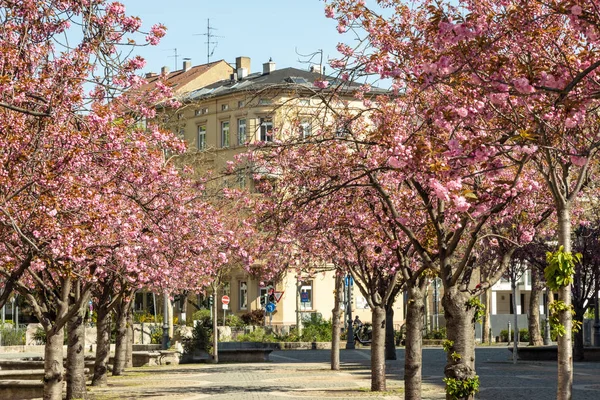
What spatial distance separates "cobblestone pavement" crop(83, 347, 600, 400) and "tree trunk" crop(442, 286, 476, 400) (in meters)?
7.26

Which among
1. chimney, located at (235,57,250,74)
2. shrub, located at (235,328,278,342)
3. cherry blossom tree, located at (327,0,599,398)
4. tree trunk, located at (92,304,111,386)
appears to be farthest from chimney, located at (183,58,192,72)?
cherry blossom tree, located at (327,0,599,398)

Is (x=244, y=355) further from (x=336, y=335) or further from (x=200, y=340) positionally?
(x=336, y=335)

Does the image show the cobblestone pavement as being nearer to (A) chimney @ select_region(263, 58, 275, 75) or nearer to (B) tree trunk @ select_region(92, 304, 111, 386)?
(B) tree trunk @ select_region(92, 304, 111, 386)

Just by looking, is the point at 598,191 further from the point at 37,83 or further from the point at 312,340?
the point at 312,340

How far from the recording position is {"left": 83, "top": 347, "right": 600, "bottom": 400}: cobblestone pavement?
25.4 m

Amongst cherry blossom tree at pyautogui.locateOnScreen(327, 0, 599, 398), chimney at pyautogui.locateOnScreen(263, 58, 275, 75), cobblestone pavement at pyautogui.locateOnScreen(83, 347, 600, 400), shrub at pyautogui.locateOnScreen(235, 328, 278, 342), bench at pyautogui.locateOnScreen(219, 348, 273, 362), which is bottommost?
cobblestone pavement at pyautogui.locateOnScreen(83, 347, 600, 400)

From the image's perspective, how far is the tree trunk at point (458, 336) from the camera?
1680 centimetres

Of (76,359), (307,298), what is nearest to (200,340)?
(76,359)

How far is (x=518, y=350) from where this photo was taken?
40500mm

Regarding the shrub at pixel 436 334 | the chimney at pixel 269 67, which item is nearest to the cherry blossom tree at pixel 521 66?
the shrub at pixel 436 334

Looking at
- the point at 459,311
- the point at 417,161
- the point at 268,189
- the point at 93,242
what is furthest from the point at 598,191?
the point at 417,161

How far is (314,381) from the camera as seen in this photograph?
99.2 feet

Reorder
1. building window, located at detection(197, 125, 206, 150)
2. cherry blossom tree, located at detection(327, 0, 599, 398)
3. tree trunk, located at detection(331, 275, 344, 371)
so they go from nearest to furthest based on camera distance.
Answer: cherry blossom tree, located at detection(327, 0, 599, 398) < tree trunk, located at detection(331, 275, 344, 371) < building window, located at detection(197, 125, 206, 150)

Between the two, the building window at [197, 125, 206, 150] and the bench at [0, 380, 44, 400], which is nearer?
the bench at [0, 380, 44, 400]
